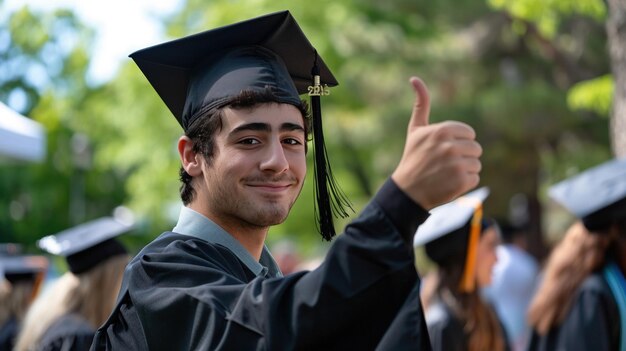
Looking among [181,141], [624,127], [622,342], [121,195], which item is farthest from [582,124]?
[121,195]

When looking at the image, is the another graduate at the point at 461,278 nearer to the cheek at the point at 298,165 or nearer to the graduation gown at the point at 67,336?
the graduation gown at the point at 67,336

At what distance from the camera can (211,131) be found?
242 cm

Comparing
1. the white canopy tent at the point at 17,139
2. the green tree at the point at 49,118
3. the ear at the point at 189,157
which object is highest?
the green tree at the point at 49,118

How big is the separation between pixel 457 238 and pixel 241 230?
3018 mm

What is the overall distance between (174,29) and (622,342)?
1376 cm

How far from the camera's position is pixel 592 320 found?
445 centimetres

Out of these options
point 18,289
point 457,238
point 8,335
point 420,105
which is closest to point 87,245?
point 8,335

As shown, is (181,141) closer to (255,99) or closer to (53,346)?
(255,99)

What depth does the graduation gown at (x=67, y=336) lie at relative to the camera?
170 inches

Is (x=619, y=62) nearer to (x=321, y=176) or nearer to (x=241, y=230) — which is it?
(x=321, y=176)

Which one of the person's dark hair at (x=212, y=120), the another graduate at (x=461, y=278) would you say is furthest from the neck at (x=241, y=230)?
the another graduate at (x=461, y=278)

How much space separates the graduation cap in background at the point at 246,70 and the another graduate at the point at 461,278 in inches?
101

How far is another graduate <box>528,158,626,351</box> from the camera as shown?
14.6ft

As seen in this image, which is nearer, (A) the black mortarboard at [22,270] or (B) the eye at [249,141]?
(B) the eye at [249,141]
